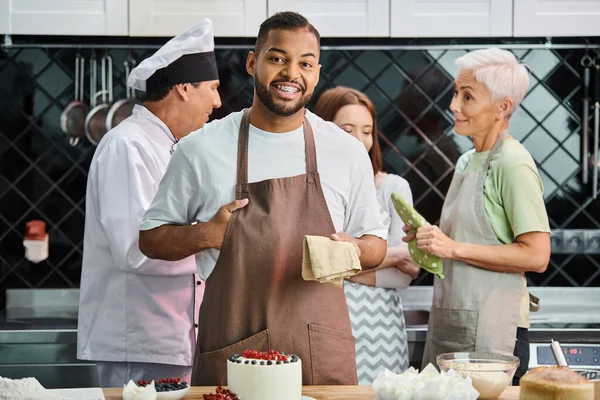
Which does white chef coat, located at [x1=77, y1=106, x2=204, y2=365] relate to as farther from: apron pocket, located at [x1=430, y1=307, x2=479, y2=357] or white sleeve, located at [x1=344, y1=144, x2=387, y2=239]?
apron pocket, located at [x1=430, y1=307, x2=479, y2=357]

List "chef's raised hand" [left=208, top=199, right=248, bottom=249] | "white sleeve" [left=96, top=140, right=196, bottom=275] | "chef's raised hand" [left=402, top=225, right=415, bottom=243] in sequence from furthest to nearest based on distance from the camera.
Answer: "chef's raised hand" [left=402, top=225, right=415, bottom=243] < "white sleeve" [left=96, top=140, right=196, bottom=275] < "chef's raised hand" [left=208, top=199, right=248, bottom=249]

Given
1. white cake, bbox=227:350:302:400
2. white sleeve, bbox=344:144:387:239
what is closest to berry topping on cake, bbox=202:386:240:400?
white cake, bbox=227:350:302:400

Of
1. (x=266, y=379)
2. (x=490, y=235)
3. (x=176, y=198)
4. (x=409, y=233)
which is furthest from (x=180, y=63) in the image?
(x=266, y=379)

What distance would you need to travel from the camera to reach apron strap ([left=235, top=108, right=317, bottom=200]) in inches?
86.5

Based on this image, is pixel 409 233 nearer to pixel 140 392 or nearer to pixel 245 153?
pixel 245 153

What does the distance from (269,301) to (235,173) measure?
321mm

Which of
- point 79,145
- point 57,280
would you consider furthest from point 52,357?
point 79,145

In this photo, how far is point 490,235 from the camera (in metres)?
2.74

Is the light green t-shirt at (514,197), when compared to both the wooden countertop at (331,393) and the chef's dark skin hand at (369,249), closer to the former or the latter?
the chef's dark skin hand at (369,249)

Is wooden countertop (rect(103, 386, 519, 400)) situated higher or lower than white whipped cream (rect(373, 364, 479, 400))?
lower

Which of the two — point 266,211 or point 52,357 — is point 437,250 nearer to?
point 266,211

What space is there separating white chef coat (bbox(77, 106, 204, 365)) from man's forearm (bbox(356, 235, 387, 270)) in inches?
25.9

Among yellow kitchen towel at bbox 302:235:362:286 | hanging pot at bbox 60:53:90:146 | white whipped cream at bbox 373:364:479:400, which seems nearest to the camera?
white whipped cream at bbox 373:364:479:400

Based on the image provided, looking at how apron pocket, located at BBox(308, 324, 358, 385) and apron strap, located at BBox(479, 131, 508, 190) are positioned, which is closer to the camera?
apron pocket, located at BBox(308, 324, 358, 385)
